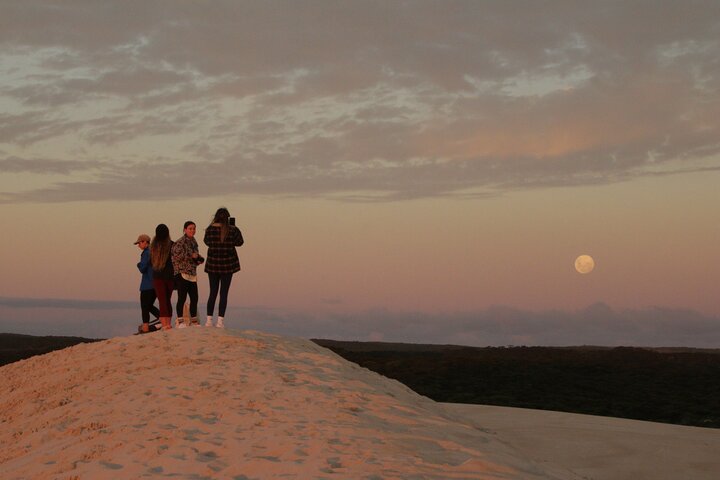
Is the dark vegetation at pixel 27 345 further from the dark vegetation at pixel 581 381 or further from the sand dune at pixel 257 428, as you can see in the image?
the sand dune at pixel 257 428

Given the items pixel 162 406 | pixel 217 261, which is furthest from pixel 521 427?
pixel 162 406

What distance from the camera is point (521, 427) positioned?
49.8ft

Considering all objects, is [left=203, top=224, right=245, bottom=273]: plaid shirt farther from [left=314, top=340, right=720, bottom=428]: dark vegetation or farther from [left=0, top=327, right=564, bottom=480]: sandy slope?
[left=314, top=340, right=720, bottom=428]: dark vegetation

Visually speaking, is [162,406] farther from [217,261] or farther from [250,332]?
[217,261]

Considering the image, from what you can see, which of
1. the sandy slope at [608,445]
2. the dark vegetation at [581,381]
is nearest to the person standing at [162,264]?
the sandy slope at [608,445]

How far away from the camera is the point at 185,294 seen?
1580cm

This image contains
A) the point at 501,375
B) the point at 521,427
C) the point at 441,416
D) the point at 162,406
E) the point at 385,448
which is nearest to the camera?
the point at 385,448

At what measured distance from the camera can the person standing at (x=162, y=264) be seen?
15484mm

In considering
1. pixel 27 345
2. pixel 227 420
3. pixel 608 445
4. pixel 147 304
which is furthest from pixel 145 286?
pixel 27 345

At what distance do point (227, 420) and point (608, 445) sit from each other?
23.7 feet

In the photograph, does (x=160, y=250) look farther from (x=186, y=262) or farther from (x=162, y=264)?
(x=186, y=262)

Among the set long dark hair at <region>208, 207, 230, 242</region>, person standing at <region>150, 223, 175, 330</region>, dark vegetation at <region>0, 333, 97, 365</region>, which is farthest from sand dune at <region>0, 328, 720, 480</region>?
dark vegetation at <region>0, 333, 97, 365</region>

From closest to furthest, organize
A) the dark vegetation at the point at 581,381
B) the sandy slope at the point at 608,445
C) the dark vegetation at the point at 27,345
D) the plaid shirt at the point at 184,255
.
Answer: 1. the sandy slope at the point at 608,445
2. the plaid shirt at the point at 184,255
3. the dark vegetation at the point at 581,381
4. the dark vegetation at the point at 27,345

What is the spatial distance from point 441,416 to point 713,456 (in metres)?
5.21
